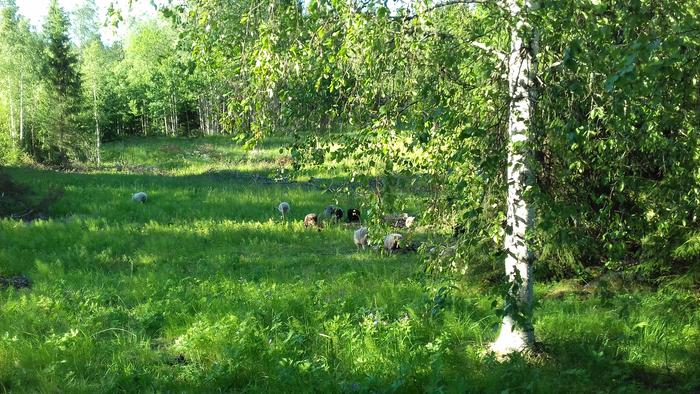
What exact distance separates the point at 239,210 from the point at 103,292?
8.22 m

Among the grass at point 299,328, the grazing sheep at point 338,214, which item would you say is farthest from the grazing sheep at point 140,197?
the grazing sheep at point 338,214

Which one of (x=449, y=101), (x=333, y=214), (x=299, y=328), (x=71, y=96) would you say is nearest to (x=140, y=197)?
(x=333, y=214)

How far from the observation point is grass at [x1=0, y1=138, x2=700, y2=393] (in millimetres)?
5090

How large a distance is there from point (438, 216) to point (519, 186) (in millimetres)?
1137

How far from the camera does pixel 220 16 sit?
4676 millimetres

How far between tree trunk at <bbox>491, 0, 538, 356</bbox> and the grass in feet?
0.74

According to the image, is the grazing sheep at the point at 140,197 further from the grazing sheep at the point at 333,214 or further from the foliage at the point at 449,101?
the foliage at the point at 449,101

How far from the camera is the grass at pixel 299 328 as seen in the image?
16.7 ft

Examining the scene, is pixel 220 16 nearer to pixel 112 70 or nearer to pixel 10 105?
pixel 10 105

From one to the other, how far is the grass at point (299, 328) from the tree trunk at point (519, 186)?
23 centimetres

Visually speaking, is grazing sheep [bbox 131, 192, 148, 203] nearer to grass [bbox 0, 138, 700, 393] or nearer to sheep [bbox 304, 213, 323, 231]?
grass [bbox 0, 138, 700, 393]

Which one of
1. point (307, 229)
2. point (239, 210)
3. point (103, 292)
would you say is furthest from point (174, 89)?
point (103, 292)

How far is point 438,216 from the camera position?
16.2 feet

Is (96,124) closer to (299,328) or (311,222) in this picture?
(311,222)
